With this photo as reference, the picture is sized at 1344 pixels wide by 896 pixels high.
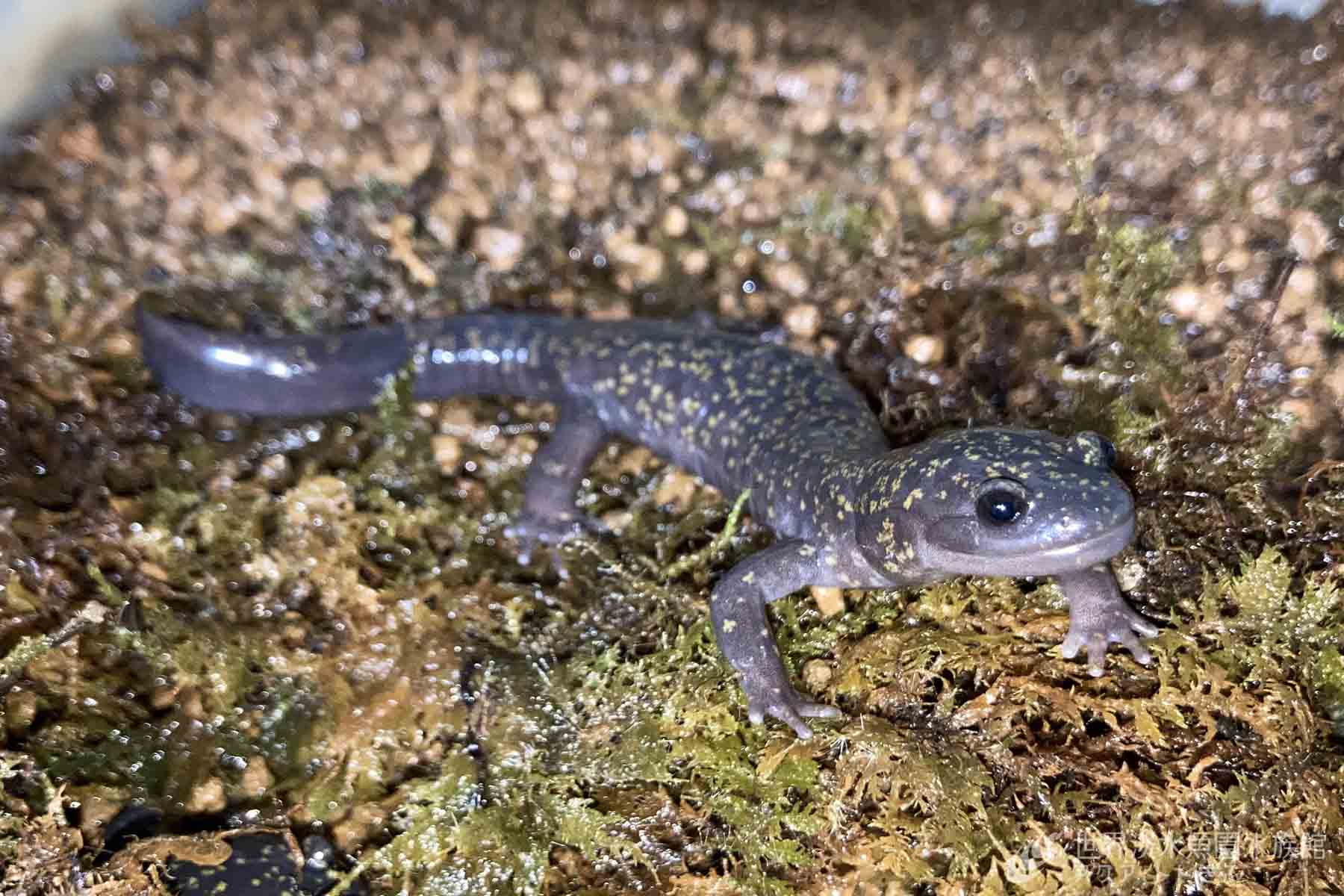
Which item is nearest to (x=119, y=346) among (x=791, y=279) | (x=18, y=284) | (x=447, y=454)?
(x=18, y=284)

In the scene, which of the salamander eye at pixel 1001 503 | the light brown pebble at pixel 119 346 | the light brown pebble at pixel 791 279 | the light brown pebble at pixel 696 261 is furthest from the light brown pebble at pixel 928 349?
the light brown pebble at pixel 119 346

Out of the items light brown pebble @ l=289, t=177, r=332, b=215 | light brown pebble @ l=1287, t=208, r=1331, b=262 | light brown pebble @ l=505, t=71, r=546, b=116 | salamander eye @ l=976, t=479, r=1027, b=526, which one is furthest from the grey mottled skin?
light brown pebble @ l=1287, t=208, r=1331, b=262

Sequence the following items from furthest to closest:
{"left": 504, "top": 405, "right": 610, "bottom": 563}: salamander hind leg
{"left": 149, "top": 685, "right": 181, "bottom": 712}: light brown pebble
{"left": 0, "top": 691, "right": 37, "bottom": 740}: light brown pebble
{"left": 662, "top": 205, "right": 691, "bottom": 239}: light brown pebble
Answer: {"left": 662, "top": 205, "right": 691, "bottom": 239}: light brown pebble < {"left": 504, "top": 405, "right": 610, "bottom": 563}: salamander hind leg < {"left": 149, "top": 685, "right": 181, "bottom": 712}: light brown pebble < {"left": 0, "top": 691, "right": 37, "bottom": 740}: light brown pebble

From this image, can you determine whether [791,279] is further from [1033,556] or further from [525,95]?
[1033,556]

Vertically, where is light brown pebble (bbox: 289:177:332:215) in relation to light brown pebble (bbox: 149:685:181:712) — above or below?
above

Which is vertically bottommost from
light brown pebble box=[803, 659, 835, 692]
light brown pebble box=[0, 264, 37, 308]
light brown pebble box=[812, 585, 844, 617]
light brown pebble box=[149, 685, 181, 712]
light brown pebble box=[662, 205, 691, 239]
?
light brown pebble box=[149, 685, 181, 712]

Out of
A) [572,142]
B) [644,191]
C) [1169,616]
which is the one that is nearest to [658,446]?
[644,191]

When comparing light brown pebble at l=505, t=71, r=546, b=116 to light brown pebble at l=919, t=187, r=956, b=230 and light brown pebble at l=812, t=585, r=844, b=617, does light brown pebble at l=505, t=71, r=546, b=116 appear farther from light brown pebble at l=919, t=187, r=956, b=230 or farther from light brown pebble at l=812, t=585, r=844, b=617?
light brown pebble at l=812, t=585, r=844, b=617

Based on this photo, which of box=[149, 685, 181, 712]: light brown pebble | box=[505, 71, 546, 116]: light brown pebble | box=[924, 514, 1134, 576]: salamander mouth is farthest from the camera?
Answer: box=[505, 71, 546, 116]: light brown pebble
